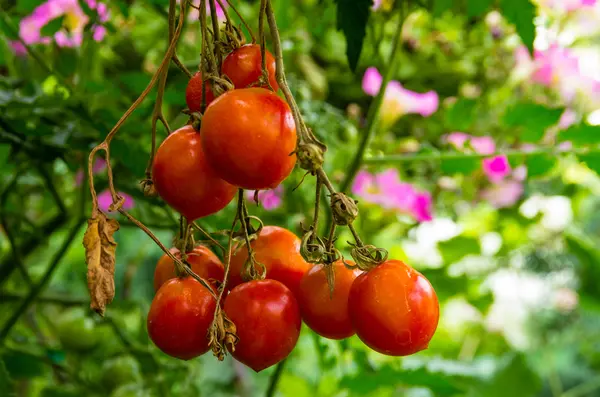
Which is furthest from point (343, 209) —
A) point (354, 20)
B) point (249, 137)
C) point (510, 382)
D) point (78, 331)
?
point (510, 382)

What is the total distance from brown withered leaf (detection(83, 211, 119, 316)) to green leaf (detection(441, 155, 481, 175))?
20.5 inches

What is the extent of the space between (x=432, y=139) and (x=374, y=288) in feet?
3.39

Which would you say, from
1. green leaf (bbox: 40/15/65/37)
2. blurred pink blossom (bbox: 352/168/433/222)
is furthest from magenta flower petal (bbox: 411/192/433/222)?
green leaf (bbox: 40/15/65/37)

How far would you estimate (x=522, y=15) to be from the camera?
1.77ft

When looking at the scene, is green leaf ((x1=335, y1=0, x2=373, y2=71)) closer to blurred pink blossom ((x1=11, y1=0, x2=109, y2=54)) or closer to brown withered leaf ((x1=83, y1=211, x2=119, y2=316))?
brown withered leaf ((x1=83, y1=211, x2=119, y2=316))

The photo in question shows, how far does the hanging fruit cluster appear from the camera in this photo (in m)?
0.29

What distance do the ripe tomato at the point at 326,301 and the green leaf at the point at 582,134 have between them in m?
0.41

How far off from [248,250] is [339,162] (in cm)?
63

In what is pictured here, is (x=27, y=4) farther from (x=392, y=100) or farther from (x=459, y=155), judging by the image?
(x=392, y=100)

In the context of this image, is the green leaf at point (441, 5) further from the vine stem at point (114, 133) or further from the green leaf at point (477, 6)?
the vine stem at point (114, 133)

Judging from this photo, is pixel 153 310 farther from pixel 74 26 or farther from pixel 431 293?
pixel 74 26

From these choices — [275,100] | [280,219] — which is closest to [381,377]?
[280,219]

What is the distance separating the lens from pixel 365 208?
1.07 meters

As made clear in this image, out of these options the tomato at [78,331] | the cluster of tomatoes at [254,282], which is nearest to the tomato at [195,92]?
the cluster of tomatoes at [254,282]
